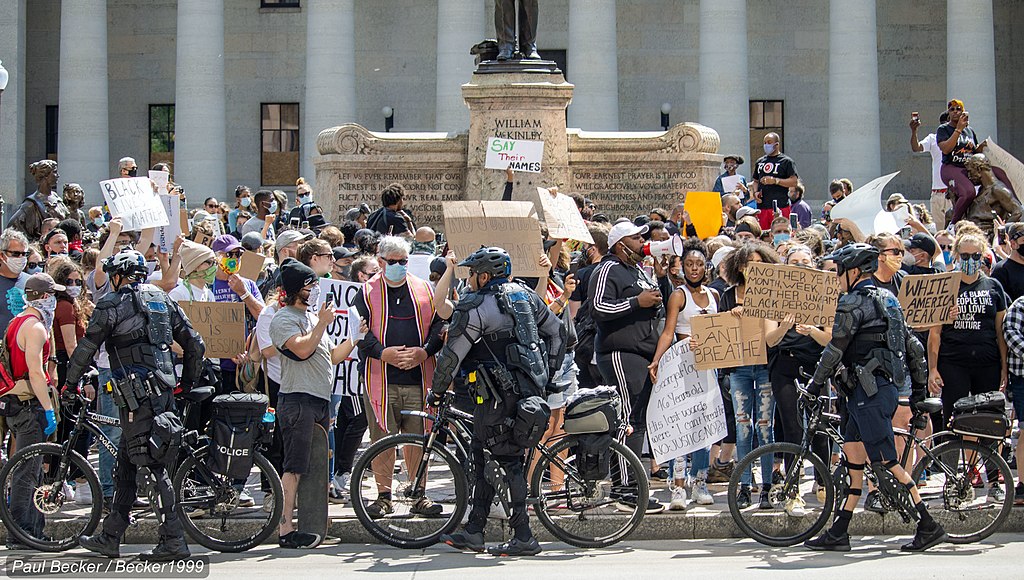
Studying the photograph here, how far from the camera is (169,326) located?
412 inches

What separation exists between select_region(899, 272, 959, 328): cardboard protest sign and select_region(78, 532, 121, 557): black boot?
6.11 meters

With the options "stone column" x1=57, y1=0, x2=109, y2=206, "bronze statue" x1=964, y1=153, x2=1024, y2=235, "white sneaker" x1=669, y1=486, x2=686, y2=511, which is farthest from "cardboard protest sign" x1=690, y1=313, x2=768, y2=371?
Answer: "stone column" x1=57, y1=0, x2=109, y2=206

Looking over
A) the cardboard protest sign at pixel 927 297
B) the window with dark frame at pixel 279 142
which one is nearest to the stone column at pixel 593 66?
the window with dark frame at pixel 279 142

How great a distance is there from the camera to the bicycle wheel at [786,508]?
425 inches

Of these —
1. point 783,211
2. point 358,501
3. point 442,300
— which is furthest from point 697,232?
point 358,501

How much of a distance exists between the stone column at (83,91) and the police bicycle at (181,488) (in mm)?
26072

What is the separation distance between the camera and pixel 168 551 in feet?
33.8

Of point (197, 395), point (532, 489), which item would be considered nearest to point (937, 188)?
point (532, 489)

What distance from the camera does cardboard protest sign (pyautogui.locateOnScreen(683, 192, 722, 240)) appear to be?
56.4ft

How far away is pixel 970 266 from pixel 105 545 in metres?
6.98

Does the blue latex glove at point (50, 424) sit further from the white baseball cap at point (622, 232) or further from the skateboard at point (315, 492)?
the white baseball cap at point (622, 232)

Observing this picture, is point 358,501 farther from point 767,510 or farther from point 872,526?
point 872,526

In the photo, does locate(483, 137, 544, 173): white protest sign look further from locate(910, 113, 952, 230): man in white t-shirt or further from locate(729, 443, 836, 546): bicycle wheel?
locate(729, 443, 836, 546): bicycle wheel

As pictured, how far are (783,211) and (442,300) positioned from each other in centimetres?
939
